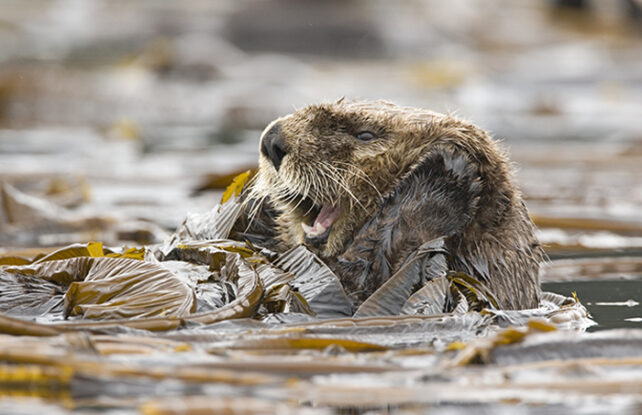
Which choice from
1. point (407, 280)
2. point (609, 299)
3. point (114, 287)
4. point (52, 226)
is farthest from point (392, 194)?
point (52, 226)

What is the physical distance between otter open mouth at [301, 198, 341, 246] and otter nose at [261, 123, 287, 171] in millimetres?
211

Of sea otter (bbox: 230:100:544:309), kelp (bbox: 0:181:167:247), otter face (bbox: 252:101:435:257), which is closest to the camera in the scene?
sea otter (bbox: 230:100:544:309)

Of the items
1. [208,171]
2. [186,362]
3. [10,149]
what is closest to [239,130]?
[10,149]

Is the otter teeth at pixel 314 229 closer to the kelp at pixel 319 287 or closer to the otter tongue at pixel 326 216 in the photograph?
the otter tongue at pixel 326 216

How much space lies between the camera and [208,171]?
9.26m

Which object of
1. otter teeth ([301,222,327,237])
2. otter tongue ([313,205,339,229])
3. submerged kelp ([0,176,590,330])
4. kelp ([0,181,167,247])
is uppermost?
otter tongue ([313,205,339,229])

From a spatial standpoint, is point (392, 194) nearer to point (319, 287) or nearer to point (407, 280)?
point (407, 280)

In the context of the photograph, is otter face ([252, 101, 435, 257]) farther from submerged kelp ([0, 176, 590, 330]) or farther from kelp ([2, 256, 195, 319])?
kelp ([2, 256, 195, 319])

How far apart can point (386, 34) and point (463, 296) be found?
22421 millimetres

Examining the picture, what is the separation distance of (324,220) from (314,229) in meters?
0.06

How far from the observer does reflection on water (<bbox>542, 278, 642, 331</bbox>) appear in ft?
12.9

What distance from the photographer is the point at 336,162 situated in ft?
12.7

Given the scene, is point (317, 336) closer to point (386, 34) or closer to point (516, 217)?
point (516, 217)

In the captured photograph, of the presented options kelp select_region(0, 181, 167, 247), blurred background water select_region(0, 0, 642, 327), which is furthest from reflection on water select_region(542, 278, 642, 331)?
kelp select_region(0, 181, 167, 247)
